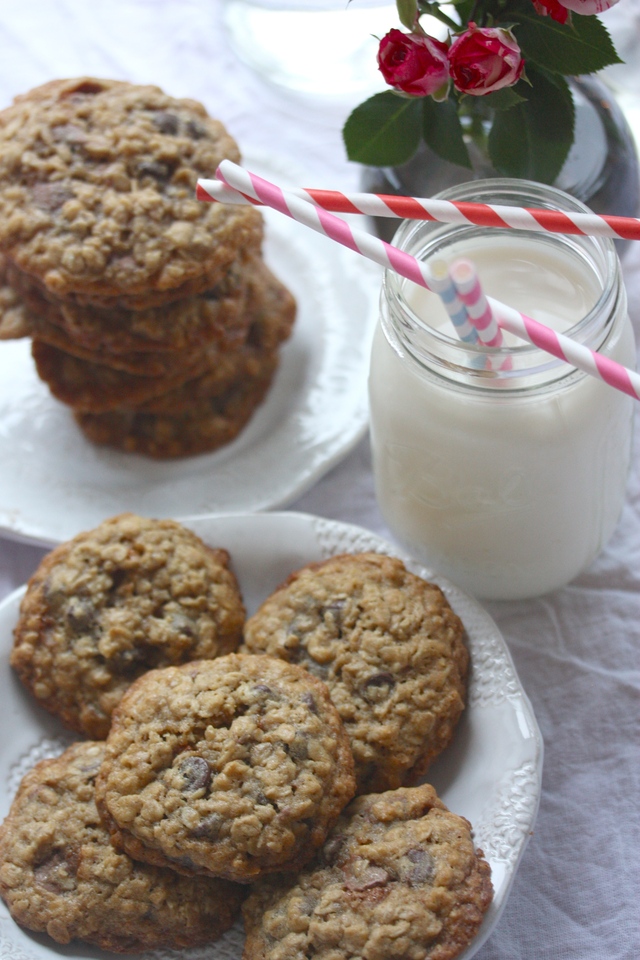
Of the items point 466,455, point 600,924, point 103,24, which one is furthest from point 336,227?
point 103,24

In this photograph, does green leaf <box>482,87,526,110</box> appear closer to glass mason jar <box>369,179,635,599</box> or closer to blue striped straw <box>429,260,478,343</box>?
glass mason jar <box>369,179,635,599</box>

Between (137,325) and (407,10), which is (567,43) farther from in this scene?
(137,325)

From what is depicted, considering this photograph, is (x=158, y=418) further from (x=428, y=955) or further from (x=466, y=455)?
(x=428, y=955)

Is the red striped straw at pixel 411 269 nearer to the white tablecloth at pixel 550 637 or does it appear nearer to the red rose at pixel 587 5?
the red rose at pixel 587 5

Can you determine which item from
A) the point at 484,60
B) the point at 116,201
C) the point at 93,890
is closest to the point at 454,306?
the point at 484,60

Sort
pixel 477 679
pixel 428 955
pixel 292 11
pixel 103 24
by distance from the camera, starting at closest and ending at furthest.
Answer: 1. pixel 428 955
2. pixel 477 679
3. pixel 292 11
4. pixel 103 24

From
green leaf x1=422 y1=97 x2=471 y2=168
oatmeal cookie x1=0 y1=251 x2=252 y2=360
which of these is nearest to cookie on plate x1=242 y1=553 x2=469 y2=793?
oatmeal cookie x1=0 y1=251 x2=252 y2=360
